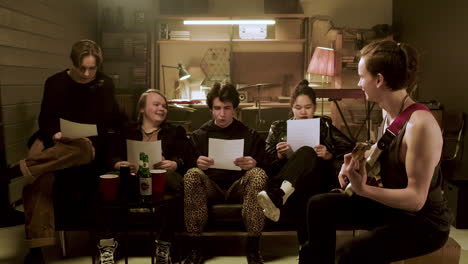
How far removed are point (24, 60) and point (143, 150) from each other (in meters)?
1.89

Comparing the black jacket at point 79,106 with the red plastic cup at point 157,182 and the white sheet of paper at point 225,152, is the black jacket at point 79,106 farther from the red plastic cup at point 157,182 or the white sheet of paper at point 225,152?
the red plastic cup at point 157,182

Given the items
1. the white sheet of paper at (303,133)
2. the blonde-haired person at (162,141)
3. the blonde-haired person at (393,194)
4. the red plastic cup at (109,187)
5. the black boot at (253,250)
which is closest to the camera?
the blonde-haired person at (393,194)

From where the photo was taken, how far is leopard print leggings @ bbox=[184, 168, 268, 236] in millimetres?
2412

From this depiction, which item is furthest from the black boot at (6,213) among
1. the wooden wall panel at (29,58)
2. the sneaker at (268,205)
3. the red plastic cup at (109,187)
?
the sneaker at (268,205)

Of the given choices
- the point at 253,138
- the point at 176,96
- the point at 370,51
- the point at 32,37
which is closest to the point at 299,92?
the point at 253,138

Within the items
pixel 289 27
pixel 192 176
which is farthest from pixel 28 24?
pixel 289 27

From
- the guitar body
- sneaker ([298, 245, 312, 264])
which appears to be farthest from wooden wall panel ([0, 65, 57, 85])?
the guitar body

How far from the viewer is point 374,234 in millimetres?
1417

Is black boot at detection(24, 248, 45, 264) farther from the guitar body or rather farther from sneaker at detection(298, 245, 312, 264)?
the guitar body

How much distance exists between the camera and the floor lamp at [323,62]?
18.7 feet

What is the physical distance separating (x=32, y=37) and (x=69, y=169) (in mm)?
1805

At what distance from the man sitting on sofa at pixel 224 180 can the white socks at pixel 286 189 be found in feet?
0.50

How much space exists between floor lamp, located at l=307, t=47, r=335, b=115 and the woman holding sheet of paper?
2937 millimetres

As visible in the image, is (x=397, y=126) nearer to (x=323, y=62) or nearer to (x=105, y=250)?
(x=105, y=250)
